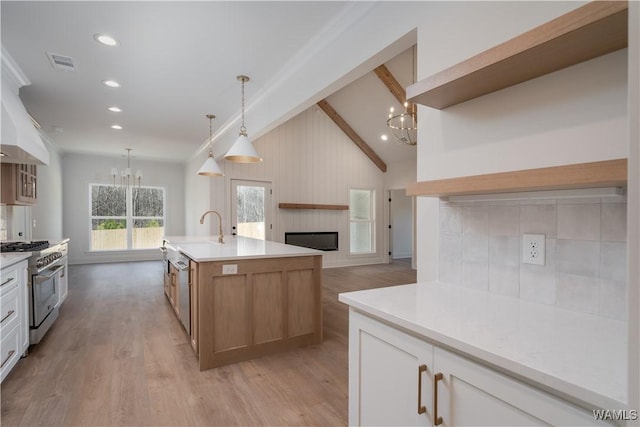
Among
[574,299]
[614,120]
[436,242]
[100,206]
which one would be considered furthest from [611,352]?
[100,206]

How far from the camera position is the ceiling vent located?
2898mm

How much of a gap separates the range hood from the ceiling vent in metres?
0.30

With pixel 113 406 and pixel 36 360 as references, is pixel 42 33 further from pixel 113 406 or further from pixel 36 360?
pixel 113 406

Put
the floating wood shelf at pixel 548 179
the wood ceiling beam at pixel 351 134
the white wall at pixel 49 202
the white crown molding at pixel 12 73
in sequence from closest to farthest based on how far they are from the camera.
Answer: the floating wood shelf at pixel 548 179
the white crown molding at pixel 12 73
the white wall at pixel 49 202
the wood ceiling beam at pixel 351 134

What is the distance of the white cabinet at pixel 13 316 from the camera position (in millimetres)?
2275

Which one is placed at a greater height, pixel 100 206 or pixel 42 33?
pixel 42 33

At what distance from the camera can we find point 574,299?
1.13 m

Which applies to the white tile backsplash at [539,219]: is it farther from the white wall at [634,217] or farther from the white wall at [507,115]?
the white wall at [634,217]

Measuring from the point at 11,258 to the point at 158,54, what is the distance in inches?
81.9

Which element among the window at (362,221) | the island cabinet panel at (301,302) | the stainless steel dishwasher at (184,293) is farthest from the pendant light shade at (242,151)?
the window at (362,221)

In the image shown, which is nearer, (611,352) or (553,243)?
(611,352)

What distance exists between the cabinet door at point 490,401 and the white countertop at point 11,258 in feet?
9.58

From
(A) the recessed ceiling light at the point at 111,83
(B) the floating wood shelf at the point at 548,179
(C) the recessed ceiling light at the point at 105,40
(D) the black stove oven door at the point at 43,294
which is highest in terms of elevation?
(C) the recessed ceiling light at the point at 105,40

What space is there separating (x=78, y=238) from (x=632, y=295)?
9.63 metres
